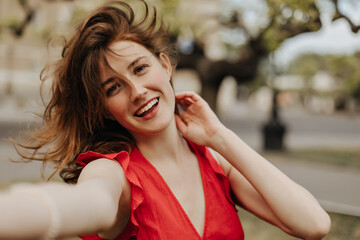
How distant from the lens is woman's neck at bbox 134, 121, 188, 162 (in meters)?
1.98

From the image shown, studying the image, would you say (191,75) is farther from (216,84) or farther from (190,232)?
(190,232)

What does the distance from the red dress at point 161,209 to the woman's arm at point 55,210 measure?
1.24 feet

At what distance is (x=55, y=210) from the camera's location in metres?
1.04

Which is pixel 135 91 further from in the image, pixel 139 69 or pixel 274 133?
pixel 274 133

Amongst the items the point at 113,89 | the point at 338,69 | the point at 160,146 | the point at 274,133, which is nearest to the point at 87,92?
the point at 113,89

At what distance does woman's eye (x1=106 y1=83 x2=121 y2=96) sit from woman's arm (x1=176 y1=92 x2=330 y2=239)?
44 centimetres

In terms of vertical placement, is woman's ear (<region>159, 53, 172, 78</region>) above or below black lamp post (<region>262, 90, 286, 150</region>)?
above

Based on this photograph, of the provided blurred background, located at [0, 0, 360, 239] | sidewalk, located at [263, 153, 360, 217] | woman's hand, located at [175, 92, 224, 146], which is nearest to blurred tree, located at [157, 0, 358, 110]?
blurred background, located at [0, 0, 360, 239]

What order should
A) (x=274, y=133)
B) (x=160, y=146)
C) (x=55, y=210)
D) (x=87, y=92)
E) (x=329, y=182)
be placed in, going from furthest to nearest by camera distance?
(x=274, y=133)
(x=329, y=182)
(x=160, y=146)
(x=87, y=92)
(x=55, y=210)

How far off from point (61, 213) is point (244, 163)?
1.03 metres

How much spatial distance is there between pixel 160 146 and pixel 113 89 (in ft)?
1.12

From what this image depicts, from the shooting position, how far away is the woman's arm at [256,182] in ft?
5.88

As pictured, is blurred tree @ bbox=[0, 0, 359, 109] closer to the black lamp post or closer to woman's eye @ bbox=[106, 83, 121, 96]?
the black lamp post

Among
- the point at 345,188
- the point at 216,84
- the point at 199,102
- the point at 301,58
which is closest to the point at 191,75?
the point at 216,84
